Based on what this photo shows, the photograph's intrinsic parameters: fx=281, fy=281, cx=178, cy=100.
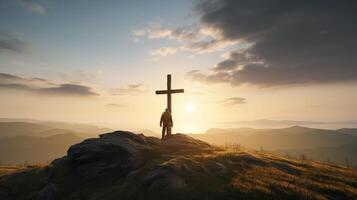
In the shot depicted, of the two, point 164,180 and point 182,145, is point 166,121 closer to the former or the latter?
point 182,145

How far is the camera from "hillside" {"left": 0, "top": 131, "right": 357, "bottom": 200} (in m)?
16.1

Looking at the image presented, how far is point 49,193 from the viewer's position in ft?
64.3

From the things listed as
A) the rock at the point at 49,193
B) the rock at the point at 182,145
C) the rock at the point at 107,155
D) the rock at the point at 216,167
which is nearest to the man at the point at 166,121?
the rock at the point at 182,145

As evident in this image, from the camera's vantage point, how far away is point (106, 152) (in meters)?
22.9

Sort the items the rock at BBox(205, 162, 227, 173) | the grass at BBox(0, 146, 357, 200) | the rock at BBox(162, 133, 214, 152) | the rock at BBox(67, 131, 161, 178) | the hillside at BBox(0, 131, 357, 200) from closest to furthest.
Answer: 1. the grass at BBox(0, 146, 357, 200)
2. the hillside at BBox(0, 131, 357, 200)
3. the rock at BBox(205, 162, 227, 173)
4. the rock at BBox(67, 131, 161, 178)
5. the rock at BBox(162, 133, 214, 152)

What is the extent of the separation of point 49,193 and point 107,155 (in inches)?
198

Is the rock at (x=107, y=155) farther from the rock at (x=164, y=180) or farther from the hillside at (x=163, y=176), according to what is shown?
the rock at (x=164, y=180)

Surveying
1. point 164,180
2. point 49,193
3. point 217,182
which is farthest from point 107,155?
point 217,182

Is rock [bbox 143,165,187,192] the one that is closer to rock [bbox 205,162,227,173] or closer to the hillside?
the hillside

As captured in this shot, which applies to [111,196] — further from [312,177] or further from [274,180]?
[312,177]

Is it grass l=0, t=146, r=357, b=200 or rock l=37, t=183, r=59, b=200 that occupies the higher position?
grass l=0, t=146, r=357, b=200

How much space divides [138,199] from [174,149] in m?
10.3

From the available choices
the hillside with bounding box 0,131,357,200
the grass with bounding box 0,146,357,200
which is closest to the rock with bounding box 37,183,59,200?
the hillside with bounding box 0,131,357,200

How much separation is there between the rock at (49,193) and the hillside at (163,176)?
6cm
